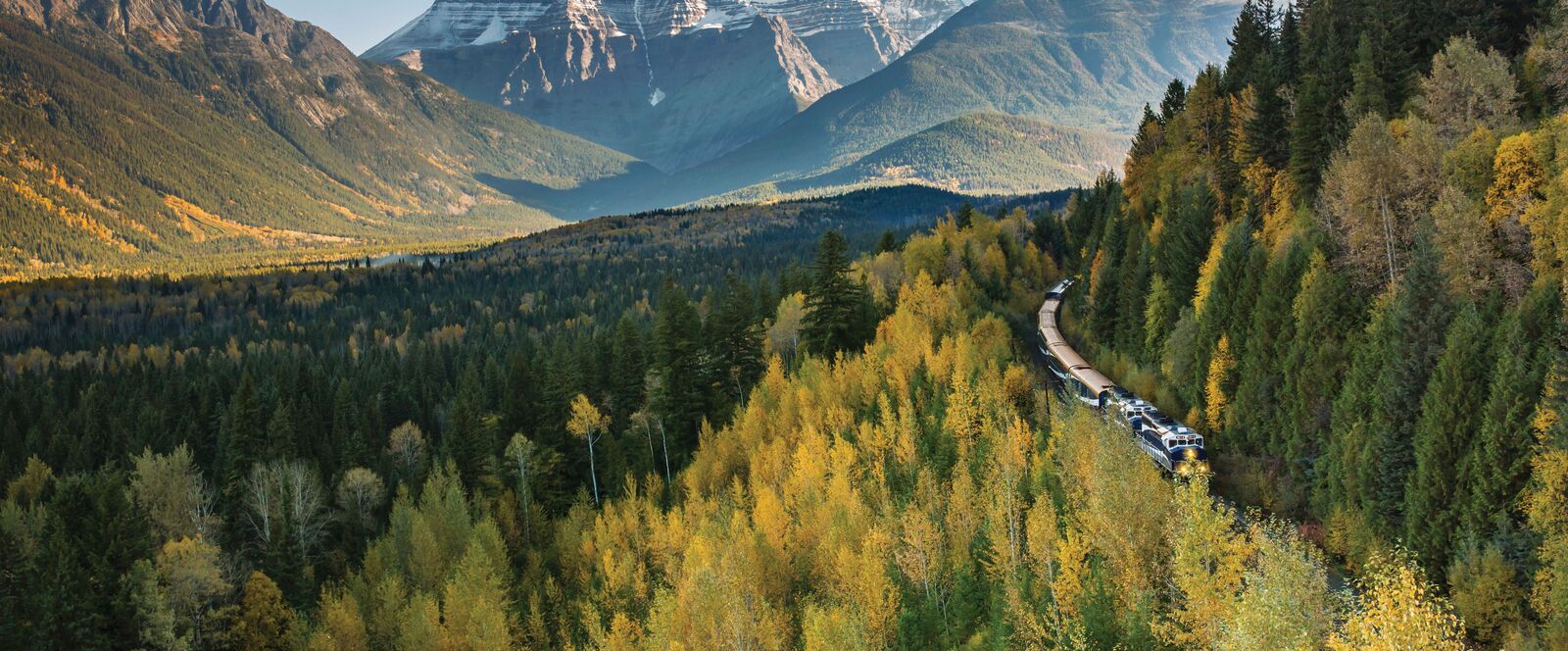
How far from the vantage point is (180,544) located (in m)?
Answer: 71.1

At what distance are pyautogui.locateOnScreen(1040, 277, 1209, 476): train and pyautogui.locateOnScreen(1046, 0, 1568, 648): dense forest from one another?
4.22 m

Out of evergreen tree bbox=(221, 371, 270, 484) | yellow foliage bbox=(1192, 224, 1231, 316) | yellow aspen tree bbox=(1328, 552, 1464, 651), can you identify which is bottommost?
evergreen tree bbox=(221, 371, 270, 484)

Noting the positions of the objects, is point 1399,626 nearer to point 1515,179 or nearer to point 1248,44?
point 1515,179

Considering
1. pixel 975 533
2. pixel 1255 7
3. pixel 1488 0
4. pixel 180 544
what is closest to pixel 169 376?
pixel 180 544

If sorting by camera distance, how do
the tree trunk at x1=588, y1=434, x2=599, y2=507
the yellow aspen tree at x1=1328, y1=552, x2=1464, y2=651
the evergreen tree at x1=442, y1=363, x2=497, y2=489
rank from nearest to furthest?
the yellow aspen tree at x1=1328, y1=552, x2=1464, y2=651 < the tree trunk at x1=588, y1=434, x2=599, y2=507 < the evergreen tree at x1=442, y1=363, x2=497, y2=489

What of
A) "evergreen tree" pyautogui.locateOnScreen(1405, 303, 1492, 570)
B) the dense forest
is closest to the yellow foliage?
the dense forest

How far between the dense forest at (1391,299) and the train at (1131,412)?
4.22m

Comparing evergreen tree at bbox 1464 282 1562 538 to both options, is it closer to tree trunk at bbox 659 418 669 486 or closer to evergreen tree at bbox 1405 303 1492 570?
evergreen tree at bbox 1405 303 1492 570

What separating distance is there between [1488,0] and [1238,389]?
3300cm

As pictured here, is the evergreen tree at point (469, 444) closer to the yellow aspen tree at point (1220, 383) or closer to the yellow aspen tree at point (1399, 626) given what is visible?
the yellow aspen tree at point (1220, 383)

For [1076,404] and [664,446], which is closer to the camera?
[1076,404]

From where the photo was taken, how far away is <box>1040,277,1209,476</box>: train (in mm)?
61781

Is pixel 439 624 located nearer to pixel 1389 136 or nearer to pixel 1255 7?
pixel 1389 136

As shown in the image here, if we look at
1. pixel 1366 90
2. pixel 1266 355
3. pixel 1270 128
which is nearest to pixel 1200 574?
pixel 1266 355
